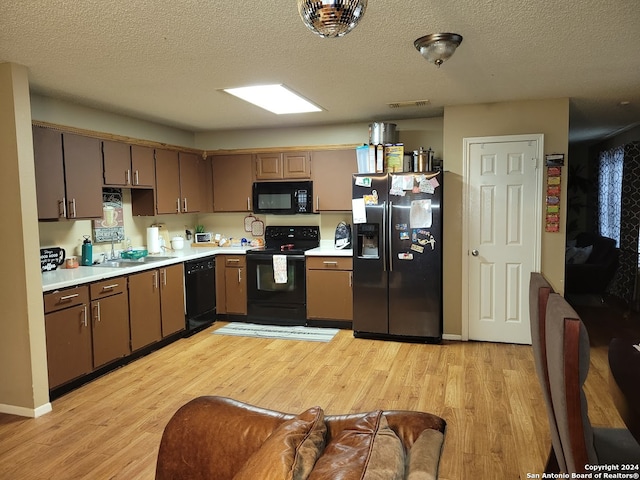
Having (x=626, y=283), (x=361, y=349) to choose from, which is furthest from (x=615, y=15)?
(x=626, y=283)

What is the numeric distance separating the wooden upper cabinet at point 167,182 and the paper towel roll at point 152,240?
25cm

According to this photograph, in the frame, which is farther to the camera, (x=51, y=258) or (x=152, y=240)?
(x=152, y=240)

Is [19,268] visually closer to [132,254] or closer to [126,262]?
[126,262]

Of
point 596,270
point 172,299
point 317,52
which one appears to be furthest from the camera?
point 596,270

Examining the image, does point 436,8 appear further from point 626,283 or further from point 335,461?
point 626,283

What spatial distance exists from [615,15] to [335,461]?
2518mm

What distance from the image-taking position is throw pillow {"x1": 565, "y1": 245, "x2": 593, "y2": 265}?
256 inches

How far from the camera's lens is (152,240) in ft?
16.8

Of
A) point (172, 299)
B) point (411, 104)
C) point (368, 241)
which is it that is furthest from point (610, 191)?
point (172, 299)

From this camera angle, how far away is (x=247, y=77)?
336cm

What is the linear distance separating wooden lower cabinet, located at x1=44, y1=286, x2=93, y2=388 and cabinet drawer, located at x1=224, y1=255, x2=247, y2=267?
6.63 feet

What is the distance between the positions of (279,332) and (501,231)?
255 centimetres

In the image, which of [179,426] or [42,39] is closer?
[179,426]

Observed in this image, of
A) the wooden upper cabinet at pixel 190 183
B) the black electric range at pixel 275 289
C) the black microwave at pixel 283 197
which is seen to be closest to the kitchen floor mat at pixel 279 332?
the black electric range at pixel 275 289
